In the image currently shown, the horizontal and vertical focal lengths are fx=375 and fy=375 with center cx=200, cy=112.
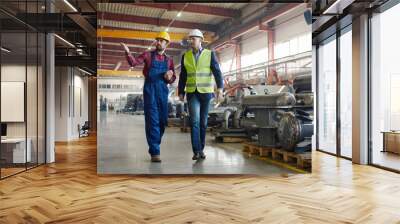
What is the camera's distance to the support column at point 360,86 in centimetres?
664

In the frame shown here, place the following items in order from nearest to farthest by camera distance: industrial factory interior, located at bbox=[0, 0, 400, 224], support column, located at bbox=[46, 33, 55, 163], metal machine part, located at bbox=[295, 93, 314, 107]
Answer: industrial factory interior, located at bbox=[0, 0, 400, 224]
metal machine part, located at bbox=[295, 93, 314, 107]
support column, located at bbox=[46, 33, 55, 163]

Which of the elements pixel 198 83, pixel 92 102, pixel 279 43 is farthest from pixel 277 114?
pixel 92 102

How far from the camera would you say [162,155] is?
5391 mm

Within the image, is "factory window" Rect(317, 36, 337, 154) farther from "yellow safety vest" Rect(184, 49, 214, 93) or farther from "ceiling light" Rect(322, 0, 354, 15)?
"yellow safety vest" Rect(184, 49, 214, 93)

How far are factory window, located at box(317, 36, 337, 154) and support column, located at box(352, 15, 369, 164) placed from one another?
1374mm

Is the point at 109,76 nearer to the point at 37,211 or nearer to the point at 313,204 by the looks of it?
the point at 37,211

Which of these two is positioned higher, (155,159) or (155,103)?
(155,103)

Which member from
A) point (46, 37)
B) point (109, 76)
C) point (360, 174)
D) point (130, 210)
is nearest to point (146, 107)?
point (109, 76)

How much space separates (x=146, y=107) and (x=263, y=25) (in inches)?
80.9

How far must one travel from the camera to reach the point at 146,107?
17.6ft

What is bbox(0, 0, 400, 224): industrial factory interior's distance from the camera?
Answer: 438 cm

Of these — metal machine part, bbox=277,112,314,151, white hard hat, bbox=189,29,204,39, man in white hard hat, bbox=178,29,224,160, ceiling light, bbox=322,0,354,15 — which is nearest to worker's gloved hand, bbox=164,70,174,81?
man in white hard hat, bbox=178,29,224,160

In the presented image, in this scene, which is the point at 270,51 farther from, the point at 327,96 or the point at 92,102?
the point at 92,102

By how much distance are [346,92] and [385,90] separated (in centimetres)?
129
